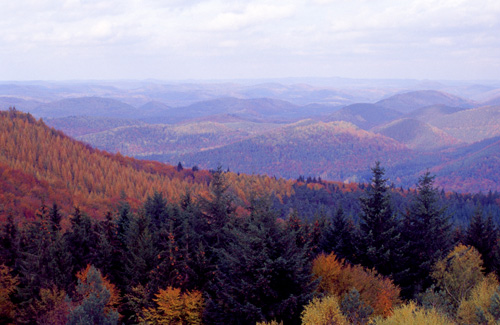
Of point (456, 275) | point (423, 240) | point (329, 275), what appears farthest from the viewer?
point (423, 240)

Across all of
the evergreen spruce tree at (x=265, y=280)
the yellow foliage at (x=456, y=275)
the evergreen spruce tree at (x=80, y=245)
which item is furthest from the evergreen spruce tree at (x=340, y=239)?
the evergreen spruce tree at (x=80, y=245)

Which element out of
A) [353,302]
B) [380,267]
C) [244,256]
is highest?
[244,256]

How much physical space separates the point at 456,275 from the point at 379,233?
7.84 meters

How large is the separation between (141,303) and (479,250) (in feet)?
119

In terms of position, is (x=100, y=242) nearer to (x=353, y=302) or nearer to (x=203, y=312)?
(x=203, y=312)

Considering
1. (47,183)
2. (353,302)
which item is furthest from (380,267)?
(47,183)

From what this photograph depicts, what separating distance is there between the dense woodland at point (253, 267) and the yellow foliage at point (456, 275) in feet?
0.42

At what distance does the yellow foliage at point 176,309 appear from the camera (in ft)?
100

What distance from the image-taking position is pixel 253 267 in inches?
1045

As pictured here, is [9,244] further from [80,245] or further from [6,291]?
[6,291]

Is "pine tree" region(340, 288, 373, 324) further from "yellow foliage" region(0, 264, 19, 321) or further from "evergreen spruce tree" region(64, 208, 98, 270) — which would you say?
"yellow foliage" region(0, 264, 19, 321)

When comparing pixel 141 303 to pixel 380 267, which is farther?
pixel 380 267

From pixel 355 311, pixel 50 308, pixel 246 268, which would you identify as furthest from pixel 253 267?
pixel 50 308

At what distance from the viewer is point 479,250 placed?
44.3 m
